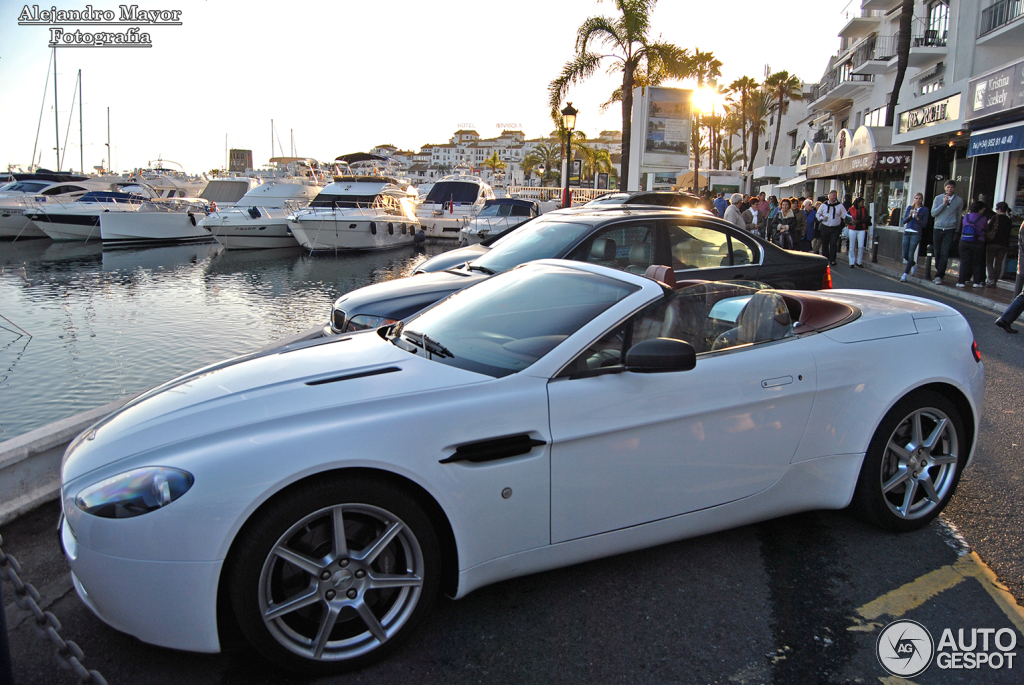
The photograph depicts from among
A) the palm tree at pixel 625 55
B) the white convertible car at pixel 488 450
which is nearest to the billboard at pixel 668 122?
the palm tree at pixel 625 55

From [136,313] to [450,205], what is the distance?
19462 millimetres

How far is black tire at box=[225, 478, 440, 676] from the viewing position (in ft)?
7.61

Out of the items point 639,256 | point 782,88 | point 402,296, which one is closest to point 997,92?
point 639,256

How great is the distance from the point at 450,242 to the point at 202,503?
2838 centimetres

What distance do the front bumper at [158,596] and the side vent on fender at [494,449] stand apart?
0.86 metres

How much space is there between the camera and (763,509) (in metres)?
3.20

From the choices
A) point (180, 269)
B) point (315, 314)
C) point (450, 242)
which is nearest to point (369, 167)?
point (450, 242)

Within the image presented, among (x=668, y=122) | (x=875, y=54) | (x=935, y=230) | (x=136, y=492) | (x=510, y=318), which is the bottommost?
(x=136, y=492)

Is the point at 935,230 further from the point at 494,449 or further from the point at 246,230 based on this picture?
the point at 246,230

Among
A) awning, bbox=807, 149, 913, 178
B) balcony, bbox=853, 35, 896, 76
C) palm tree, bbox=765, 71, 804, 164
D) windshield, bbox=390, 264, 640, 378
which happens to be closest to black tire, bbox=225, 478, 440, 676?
windshield, bbox=390, 264, 640, 378

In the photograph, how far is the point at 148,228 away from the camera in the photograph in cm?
2825

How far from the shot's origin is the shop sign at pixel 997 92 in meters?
15.4

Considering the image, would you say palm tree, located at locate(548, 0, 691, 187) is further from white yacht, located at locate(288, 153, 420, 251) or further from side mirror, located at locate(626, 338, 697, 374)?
side mirror, located at locate(626, 338, 697, 374)

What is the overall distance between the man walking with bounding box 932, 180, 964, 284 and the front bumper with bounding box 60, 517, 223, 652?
51.6 feet
